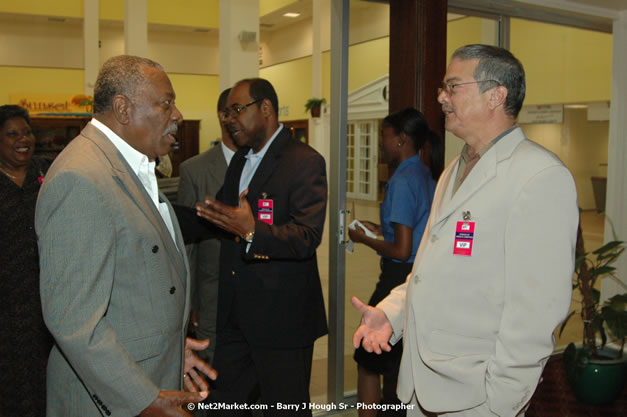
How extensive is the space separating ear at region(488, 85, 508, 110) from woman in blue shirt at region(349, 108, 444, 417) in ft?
4.71

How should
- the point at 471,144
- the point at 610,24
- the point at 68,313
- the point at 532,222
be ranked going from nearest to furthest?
the point at 68,313 → the point at 532,222 → the point at 471,144 → the point at 610,24

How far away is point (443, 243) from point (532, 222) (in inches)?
11.8

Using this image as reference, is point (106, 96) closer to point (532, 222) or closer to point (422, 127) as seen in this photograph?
point (532, 222)

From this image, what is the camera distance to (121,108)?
1.74 m

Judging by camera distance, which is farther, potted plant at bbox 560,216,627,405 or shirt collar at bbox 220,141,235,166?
potted plant at bbox 560,216,627,405

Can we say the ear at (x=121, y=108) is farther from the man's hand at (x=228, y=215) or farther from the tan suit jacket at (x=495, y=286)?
the tan suit jacket at (x=495, y=286)

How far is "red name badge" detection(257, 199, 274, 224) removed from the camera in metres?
2.72

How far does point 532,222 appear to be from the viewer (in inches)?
62.9

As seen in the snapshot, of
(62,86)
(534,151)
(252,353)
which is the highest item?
(62,86)

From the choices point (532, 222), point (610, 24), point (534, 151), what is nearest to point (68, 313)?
point (532, 222)

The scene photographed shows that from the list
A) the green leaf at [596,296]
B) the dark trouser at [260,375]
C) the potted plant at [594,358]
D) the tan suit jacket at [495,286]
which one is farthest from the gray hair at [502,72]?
the green leaf at [596,296]

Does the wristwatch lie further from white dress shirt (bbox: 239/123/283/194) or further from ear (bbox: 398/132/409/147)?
ear (bbox: 398/132/409/147)

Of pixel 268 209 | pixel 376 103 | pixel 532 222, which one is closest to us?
pixel 532 222

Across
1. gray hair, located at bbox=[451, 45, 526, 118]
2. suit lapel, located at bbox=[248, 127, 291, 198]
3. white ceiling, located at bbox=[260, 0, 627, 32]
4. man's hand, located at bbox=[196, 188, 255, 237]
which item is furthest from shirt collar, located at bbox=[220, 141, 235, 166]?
gray hair, located at bbox=[451, 45, 526, 118]
